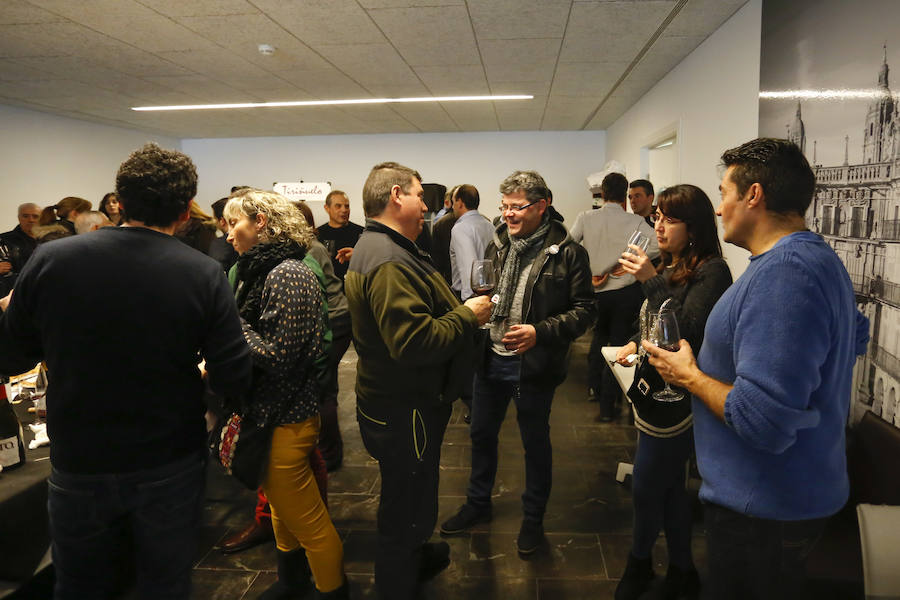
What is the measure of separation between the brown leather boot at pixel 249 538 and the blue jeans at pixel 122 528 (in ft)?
3.57

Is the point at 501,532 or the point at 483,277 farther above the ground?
the point at 483,277

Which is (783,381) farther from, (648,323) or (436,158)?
(436,158)

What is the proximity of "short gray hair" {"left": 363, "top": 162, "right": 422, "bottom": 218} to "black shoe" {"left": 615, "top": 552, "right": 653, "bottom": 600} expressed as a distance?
1576 millimetres

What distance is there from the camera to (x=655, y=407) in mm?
1710

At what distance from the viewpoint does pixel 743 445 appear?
1142 millimetres

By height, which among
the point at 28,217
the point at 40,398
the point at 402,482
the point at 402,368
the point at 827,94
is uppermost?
the point at 827,94

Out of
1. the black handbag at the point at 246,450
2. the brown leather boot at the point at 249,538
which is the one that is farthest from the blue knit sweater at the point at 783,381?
the brown leather boot at the point at 249,538

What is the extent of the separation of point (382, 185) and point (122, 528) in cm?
119

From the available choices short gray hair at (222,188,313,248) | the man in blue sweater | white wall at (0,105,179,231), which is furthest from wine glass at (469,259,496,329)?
white wall at (0,105,179,231)

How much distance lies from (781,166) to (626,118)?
6.65 metres

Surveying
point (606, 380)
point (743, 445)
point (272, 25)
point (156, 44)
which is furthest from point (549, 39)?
point (743, 445)

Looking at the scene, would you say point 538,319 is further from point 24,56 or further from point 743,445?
point 24,56

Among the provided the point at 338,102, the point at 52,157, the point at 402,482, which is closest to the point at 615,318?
the point at 402,482

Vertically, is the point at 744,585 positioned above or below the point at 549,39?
below
